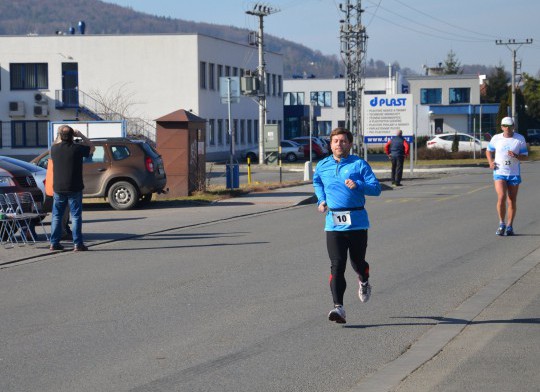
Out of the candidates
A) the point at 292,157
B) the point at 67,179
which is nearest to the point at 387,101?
the point at 292,157

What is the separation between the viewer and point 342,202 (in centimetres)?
885

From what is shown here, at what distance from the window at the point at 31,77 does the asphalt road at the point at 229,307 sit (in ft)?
149

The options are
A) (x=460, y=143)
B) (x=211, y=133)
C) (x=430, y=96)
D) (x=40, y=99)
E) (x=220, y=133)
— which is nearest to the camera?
(x=40, y=99)

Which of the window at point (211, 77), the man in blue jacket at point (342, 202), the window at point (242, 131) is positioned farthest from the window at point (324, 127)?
the man in blue jacket at point (342, 202)

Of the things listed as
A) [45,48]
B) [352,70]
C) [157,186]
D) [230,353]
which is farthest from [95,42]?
[230,353]

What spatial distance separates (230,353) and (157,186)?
16.2m

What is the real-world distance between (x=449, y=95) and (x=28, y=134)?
55.5 m

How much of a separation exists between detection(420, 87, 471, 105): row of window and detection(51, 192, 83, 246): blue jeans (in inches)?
3631

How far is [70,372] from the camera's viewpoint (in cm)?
727

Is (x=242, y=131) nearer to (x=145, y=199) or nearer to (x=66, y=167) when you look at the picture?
(x=145, y=199)

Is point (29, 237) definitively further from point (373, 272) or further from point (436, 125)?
point (436, 125)

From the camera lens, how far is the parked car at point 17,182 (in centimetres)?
1672

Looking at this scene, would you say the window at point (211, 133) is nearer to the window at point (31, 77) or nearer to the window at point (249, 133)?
the window at point (249, 133)

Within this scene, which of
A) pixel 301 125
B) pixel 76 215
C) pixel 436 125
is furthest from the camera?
pixel 436 125
